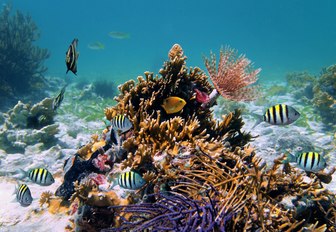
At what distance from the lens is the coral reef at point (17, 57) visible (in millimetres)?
15070

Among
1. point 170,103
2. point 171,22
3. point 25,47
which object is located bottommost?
point 170,103

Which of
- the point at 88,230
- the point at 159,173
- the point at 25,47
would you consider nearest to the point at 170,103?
the point at 159,173

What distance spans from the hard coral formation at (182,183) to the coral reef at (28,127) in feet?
16.0

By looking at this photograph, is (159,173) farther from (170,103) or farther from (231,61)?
(231,61)

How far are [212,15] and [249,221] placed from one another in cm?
16720

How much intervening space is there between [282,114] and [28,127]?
27.4ft

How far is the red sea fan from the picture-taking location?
492 cm

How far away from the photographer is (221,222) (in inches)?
84.1

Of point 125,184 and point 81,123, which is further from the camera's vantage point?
point 81,123

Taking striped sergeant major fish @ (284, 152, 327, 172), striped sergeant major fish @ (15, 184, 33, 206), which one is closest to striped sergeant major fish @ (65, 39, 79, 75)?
striped sergeant major fish @ (15, 184, 33, 206)

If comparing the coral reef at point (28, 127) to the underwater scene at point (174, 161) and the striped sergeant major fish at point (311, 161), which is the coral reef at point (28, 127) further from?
the striped sergeant major fish at point (311, 161)

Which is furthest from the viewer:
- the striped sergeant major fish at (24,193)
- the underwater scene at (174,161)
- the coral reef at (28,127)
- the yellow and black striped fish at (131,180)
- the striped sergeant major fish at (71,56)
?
the coral reef at (28,127)

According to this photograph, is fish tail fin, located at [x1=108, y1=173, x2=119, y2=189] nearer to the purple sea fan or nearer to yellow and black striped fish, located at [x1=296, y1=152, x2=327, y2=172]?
the purple sea fan

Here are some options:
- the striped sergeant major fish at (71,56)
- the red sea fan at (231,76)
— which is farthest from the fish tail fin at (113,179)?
the red sea fan at (231,76)
